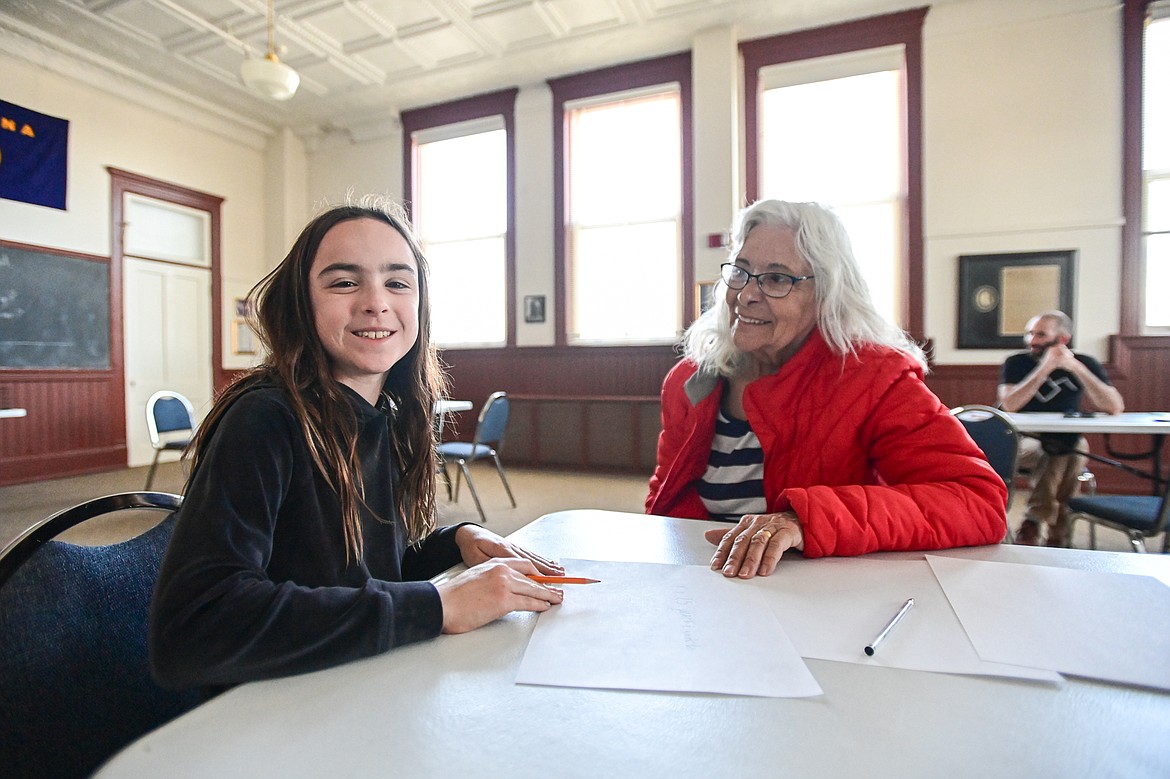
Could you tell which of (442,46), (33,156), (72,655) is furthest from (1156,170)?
(33,156)

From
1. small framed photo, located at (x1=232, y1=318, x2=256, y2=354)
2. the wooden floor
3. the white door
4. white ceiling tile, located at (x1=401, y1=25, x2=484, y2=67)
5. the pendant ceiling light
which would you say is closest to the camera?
the wooden floor

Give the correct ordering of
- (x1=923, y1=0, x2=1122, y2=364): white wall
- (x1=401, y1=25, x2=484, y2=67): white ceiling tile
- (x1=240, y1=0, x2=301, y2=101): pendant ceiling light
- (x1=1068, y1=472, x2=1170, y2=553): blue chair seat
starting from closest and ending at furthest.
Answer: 1. (x1=1068, y1=472, x2=1170, y2=553): blue chair seat
2. (x1=240, y1=0, x2=301, y2=101): pendant ceiling light
3. (x1=923, y1=0, x2=1122, y2=364): white wall
4. (x1=401, y1=25, x2=484, y2=67): white ceiling tile

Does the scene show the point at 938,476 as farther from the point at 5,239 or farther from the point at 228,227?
the point at 228,227

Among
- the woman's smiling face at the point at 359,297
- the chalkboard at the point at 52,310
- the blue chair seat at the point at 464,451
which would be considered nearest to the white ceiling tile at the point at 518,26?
the blue chair seat at the point at 464,451

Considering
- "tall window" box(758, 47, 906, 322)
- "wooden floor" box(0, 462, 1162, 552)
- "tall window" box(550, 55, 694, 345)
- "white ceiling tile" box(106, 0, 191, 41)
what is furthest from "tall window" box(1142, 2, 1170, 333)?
"white ceiling tile" box(106, 0, 191, 41)

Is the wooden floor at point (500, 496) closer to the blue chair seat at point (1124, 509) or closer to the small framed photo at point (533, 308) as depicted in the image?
the blue chair seat at point (1124, 509)

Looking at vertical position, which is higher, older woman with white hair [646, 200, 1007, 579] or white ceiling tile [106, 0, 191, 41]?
white ceiling tile [106, 0, 191, 41]

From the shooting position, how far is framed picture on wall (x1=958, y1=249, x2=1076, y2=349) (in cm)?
456

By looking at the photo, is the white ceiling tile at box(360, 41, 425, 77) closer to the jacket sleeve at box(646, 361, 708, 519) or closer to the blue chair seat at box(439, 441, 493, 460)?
the blue chair seat at box(439, 441, 493, 460)

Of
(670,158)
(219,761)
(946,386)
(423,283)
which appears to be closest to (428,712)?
(219,761)

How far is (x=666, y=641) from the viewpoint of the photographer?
23.9 inches

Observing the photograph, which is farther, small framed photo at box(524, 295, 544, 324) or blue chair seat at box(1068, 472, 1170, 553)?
small framed photo at box(524, 295, 544, 324)

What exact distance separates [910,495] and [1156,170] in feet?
17.4

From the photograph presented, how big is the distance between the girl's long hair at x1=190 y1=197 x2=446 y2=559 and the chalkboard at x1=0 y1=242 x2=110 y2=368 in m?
5.83
